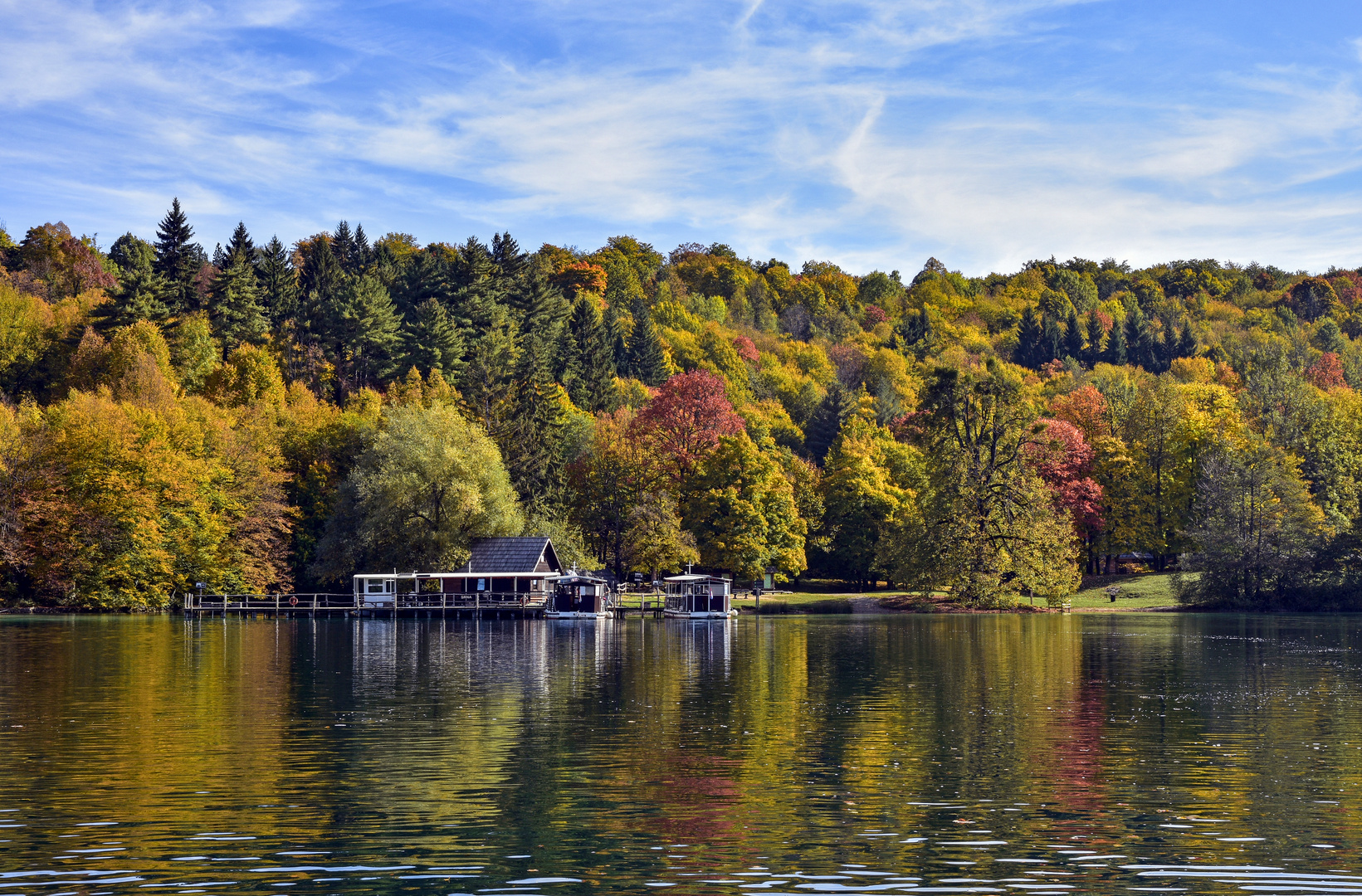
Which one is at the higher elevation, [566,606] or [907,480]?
[907,480]

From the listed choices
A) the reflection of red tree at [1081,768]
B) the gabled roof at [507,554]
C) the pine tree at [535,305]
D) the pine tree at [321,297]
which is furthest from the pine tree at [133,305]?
the reflection of red tree at [1081,768]

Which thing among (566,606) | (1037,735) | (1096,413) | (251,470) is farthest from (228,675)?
(1096,413)

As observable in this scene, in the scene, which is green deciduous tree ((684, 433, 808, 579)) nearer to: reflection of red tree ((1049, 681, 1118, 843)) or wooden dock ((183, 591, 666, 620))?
wooden dock ((183, 591, 666, 620))

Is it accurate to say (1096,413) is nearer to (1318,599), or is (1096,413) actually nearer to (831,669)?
(1318,599)

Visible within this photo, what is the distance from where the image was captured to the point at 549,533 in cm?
9838

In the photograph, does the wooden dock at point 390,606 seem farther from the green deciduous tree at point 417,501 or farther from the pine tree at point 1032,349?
the pine tree at point 1032,349

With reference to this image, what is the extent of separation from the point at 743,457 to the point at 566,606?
2406 cm

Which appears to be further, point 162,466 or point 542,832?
point 162,466

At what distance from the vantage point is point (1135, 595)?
344 ft

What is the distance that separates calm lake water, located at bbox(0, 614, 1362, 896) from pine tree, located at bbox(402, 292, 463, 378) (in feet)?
225

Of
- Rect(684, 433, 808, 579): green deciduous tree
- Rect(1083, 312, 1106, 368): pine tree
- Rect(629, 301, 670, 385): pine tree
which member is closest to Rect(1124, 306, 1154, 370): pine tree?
Rect(1083, 312, 1106, 368): pine tree

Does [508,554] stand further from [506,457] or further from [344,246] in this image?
[344,246]

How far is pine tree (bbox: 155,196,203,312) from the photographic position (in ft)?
370

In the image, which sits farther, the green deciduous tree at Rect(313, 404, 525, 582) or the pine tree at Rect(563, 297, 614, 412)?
the pine tree at Rect(563, 297, 614, 412)
